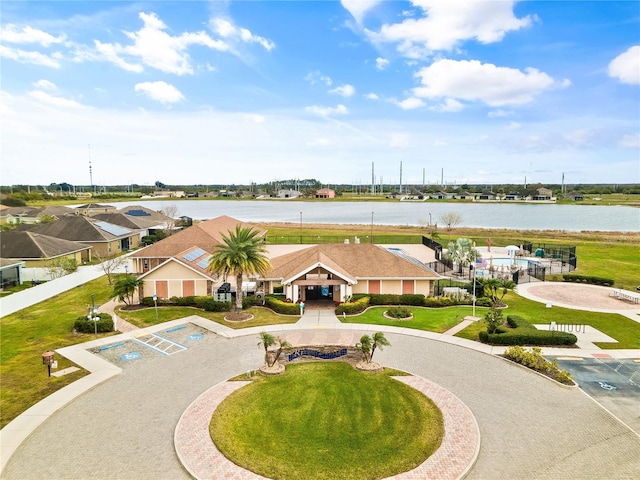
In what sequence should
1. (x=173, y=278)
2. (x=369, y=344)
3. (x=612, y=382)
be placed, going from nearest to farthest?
1. (x=612, y=382)
2. (x=369, y=344)
3. (x=173, y=278)

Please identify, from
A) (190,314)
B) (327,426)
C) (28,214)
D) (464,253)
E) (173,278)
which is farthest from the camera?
(28,214)

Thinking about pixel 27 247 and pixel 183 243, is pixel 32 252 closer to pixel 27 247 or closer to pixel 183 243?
pixel 27 247

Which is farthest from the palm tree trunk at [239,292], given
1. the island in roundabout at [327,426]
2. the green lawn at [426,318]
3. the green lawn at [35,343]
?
the island in roundabout at [327,426]

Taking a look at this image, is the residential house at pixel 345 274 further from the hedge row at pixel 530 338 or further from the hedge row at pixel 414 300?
the hedge row at pixel 530 338

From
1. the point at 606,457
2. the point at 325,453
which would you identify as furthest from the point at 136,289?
the point at 606,457

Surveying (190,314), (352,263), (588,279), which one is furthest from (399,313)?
(588,279)

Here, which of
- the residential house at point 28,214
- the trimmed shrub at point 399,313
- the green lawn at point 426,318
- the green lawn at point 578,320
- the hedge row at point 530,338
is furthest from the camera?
the residential house at point 28,214
